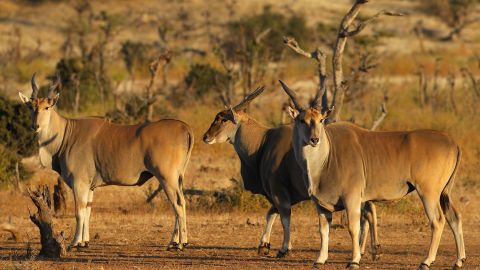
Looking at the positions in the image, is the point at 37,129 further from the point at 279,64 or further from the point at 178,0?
the point at 178,0

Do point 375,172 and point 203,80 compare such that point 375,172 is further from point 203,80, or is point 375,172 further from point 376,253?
point 203,80

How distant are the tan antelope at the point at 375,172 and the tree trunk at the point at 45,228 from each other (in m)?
2.69

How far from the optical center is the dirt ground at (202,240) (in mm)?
11281

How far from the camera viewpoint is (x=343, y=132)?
1120 centimetres

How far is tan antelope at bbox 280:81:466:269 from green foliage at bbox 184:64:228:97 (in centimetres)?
1557

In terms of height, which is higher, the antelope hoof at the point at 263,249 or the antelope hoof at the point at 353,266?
the antelope hoof at the point at 353,266

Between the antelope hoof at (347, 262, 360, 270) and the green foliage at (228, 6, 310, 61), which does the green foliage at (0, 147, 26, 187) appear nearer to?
the antelope hoof at (347, 262, 360, 270)

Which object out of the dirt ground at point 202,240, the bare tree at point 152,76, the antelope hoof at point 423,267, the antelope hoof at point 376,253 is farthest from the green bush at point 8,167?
the antelope hoof at point 423,267

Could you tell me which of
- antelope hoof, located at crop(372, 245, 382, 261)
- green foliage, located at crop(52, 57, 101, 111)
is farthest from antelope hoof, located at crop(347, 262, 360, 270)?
green foliage, located at crop(52, 57, 101, 111)

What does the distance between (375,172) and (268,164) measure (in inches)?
59.8

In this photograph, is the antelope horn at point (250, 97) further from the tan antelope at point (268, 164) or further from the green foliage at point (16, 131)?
the green foliage at point (16, 131)

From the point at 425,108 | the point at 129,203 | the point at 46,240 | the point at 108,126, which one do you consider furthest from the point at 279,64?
the point at 46,240

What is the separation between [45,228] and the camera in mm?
11328

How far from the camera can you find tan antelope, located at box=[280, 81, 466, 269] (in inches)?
418
